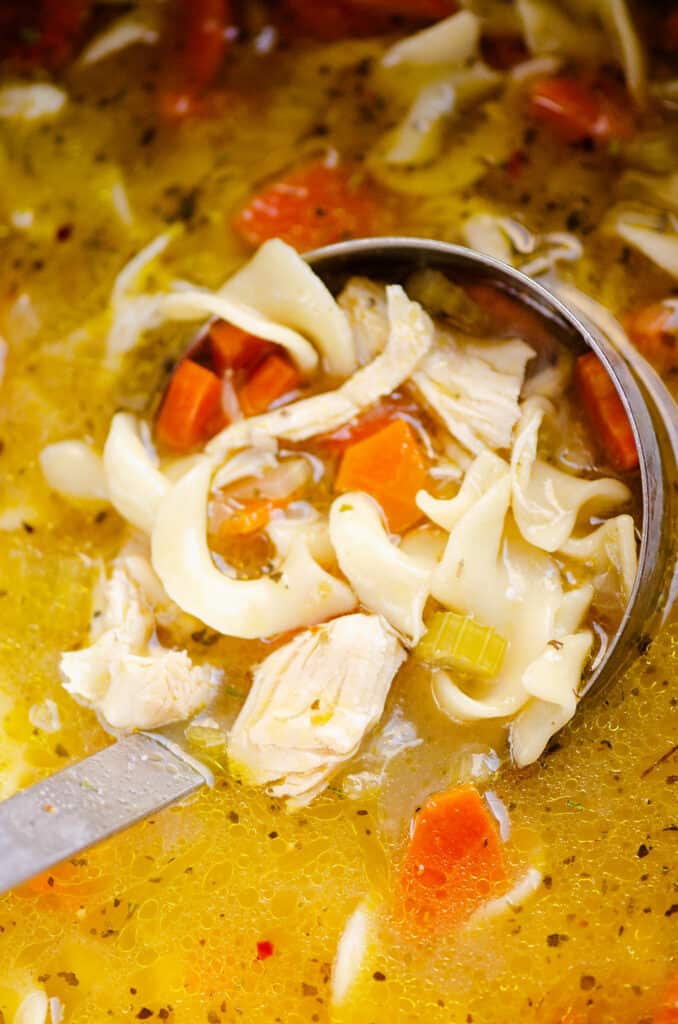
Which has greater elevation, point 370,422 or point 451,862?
point 370,422

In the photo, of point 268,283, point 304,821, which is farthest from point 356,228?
point 304,821

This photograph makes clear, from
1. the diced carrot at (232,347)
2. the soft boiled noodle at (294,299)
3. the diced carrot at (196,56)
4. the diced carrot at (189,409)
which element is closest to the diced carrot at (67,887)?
the diced carrot at (189,409)

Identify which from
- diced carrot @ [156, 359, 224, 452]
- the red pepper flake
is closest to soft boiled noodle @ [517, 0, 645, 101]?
diced carrot @ [156, 359, 224, 452]

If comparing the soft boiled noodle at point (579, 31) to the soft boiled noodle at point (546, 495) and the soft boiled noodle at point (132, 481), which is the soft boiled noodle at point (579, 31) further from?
the soft boiled noodle at point (132, 481)

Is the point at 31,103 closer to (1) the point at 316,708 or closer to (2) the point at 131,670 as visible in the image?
(2) the point at 131,670

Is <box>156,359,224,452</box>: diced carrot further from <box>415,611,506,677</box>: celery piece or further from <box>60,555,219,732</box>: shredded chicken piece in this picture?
<box>415,611,506,677</box>: celery piece

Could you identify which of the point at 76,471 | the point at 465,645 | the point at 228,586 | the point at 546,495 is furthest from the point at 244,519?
the point at 546,495
